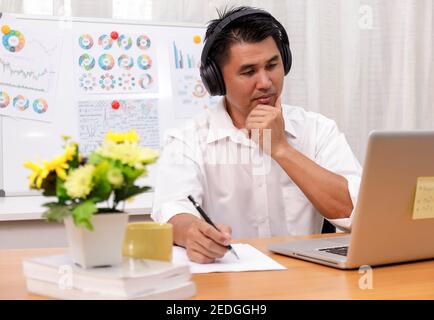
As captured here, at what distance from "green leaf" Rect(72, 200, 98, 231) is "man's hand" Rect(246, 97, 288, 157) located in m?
0.88

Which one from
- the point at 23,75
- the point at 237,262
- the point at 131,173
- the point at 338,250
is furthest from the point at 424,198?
the point at 23,75

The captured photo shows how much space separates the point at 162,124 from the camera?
2.46m

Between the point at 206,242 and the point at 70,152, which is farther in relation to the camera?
the point at 206,242

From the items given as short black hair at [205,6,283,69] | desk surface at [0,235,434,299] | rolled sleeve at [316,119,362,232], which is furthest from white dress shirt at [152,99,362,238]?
desk surface at [0,235,434,299]

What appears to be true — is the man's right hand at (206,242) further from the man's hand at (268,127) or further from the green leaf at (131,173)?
the man's hand at (268,127)

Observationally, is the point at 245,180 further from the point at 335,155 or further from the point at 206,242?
the point at 206,242

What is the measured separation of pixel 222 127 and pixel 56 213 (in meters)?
1.02

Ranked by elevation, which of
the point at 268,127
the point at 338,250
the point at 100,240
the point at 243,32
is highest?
the point at 243,32

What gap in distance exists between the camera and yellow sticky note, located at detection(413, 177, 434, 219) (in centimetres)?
108

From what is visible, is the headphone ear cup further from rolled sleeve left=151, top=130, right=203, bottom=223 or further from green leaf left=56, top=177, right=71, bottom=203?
green leaf left=56, top=177, right=71, bottom=203

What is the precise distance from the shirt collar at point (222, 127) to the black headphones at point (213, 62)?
0.07 meters

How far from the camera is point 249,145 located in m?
1.78

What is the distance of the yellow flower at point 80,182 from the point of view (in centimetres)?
82

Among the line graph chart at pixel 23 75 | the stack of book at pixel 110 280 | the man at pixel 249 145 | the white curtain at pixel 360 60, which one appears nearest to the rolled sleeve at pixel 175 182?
the man at pixel 249 145
